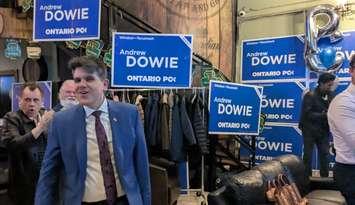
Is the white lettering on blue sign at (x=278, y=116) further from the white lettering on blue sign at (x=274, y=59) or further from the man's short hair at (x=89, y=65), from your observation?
the man's short hair at (x=89, y=65)

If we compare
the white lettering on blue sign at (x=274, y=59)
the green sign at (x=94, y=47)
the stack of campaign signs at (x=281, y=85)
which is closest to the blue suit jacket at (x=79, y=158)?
the green sign at (x=94, y=47)

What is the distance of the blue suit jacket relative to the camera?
216 cm

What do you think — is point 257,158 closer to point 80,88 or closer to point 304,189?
point 304,189

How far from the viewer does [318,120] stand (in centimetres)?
616

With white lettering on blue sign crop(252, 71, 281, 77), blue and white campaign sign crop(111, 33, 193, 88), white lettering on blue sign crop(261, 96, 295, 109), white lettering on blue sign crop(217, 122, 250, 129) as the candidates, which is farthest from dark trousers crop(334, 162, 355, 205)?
white lettering on blue sign crop(252, 71, 281, 77)

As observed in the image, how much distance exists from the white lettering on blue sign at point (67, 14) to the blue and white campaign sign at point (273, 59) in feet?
14.2

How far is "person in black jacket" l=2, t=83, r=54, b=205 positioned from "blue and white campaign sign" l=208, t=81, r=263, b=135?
8.50 feet

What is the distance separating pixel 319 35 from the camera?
7078mm

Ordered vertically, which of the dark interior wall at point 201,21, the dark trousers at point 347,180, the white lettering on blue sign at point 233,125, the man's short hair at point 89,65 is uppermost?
the dark interior wall at point 201,21

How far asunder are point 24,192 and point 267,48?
5.63m

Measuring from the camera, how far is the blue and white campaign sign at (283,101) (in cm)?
743

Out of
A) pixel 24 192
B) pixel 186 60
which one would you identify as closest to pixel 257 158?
pixel 186 60

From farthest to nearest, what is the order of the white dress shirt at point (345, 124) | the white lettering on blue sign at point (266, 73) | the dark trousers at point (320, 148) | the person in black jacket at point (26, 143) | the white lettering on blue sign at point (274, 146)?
Answer: the white lettering on blue sign at point (266, 73) → the white lettering on blue sign at point (274, 146) → the dark trousers at point (320, 148) → the person in black jacket at point (26, 143) → the white dress shirt at point (345, 124)

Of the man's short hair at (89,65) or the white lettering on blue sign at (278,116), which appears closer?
the man's short hair at (89,65)
